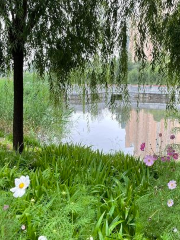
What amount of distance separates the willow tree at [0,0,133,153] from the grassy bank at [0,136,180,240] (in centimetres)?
94

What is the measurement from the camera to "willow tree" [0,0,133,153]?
241 cm

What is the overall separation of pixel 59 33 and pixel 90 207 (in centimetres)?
155

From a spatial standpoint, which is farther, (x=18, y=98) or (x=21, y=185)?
(x=18, y=98)

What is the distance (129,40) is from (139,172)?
121cm

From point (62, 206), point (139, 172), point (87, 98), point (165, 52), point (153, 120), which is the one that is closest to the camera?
point (62, 206)

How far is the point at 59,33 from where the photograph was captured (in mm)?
2508

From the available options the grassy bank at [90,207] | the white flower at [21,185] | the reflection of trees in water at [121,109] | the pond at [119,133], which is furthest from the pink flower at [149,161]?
the pond at [119,133]

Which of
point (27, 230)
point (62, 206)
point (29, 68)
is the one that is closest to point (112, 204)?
point (62, 206)

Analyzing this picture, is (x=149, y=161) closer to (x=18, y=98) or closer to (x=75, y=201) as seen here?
(x=75, y=201)

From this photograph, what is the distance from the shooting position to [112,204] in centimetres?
143

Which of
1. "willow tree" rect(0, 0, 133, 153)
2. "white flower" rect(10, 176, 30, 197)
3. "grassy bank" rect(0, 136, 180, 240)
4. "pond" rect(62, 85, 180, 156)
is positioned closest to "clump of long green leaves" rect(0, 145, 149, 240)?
"grassy bank" rect(0, 136, 180, 240)

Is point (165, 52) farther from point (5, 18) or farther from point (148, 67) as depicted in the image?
point (5, 18)

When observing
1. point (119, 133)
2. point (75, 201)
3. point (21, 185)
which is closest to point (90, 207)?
point (75, 201)

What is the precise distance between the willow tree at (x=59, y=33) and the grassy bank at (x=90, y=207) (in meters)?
0.94
